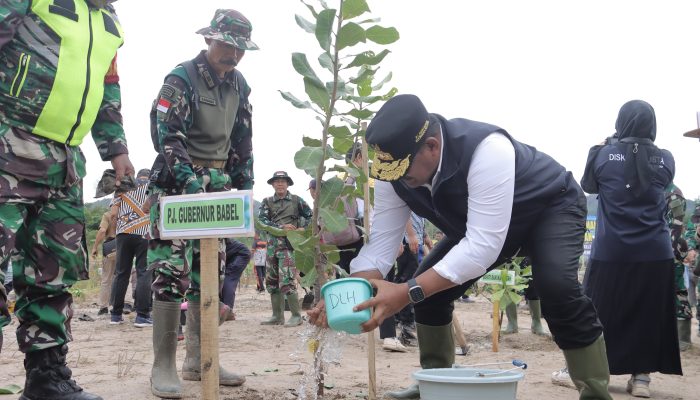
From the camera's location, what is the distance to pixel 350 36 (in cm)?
279

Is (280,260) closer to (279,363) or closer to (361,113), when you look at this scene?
(279,363)

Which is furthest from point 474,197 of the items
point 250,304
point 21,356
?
point 250,304

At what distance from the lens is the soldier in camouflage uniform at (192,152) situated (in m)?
3.36

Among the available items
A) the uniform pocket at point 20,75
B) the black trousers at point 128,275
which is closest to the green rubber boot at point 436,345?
the uniform pocket at point 20,75

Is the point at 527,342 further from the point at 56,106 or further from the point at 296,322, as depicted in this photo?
the point at 56,106

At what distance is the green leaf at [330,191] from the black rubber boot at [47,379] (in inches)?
52.6

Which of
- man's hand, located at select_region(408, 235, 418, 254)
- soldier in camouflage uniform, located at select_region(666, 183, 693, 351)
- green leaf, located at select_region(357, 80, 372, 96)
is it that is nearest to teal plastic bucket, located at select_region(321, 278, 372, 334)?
green leaf, located at select_region(357, 80, 372, 96)

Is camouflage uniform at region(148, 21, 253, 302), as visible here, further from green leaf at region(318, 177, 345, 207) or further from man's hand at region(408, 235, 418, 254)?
man's hand at region(408, 235, 418, 254)

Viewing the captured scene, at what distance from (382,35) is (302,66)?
0.37m

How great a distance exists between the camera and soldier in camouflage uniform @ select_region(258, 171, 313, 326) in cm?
781

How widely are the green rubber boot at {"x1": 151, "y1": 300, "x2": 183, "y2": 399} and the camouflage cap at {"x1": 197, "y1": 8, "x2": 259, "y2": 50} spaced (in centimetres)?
143

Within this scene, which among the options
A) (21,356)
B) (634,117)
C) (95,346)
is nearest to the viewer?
(634,117)

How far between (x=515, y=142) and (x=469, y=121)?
25cm

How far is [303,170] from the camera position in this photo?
2.79m
